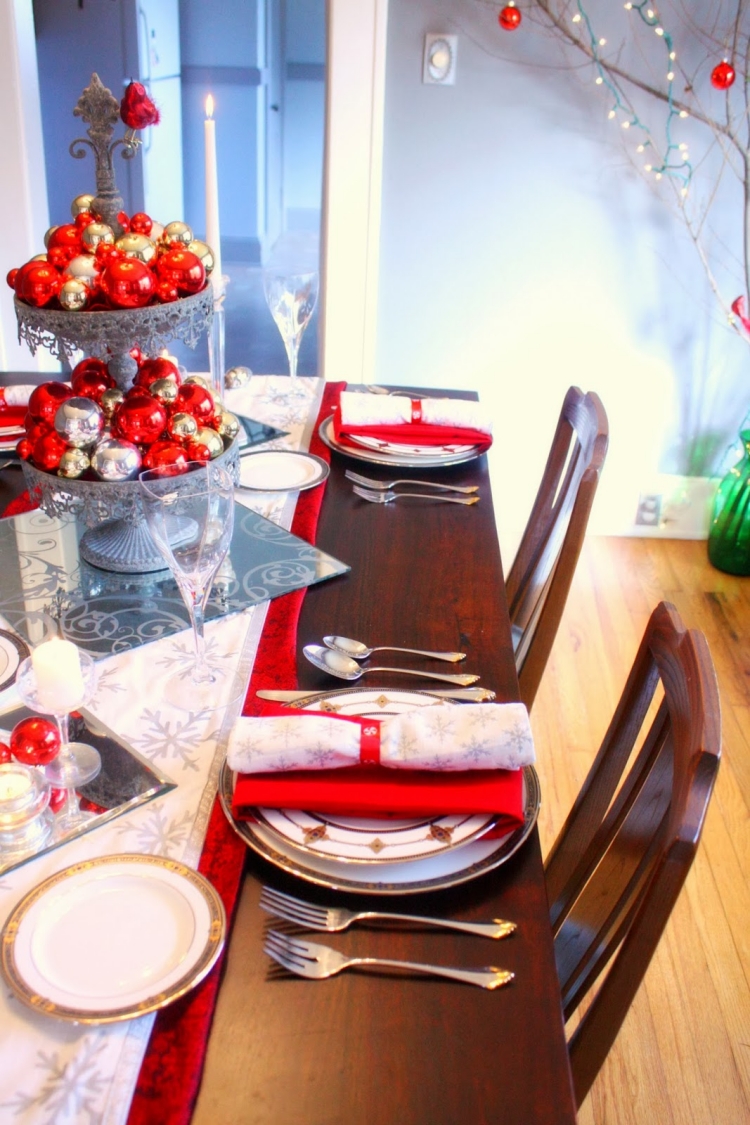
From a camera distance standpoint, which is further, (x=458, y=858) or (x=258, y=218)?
(x=258, y=218)

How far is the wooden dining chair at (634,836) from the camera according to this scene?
718mm

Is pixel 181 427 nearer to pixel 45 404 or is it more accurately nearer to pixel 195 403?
pixel 195 403

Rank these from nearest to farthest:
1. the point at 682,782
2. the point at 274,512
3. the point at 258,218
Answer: the point at 682,782 → the point at 274,512 → the point at 258,218

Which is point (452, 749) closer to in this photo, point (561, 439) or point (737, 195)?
point (561, 439)

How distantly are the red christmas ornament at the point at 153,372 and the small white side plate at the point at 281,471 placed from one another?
28 centimetres

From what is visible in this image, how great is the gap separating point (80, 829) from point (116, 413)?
19.9 inches

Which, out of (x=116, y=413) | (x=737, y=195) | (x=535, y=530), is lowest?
(x=535, y=530)

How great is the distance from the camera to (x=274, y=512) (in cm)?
134

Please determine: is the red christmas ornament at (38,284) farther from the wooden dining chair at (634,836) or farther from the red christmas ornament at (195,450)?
the wooden dining chair at (634,836)

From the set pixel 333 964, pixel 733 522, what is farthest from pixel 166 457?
pixel 733 522

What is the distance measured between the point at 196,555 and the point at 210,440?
216mm

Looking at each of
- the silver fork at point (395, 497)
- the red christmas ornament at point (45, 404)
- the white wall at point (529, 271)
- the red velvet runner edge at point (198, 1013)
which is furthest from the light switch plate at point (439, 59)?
the red velvet runner edge at point (198, 1013)

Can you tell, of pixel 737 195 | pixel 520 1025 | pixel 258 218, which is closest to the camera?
pixel 520 1025

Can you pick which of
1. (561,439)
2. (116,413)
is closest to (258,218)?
(561,439)
